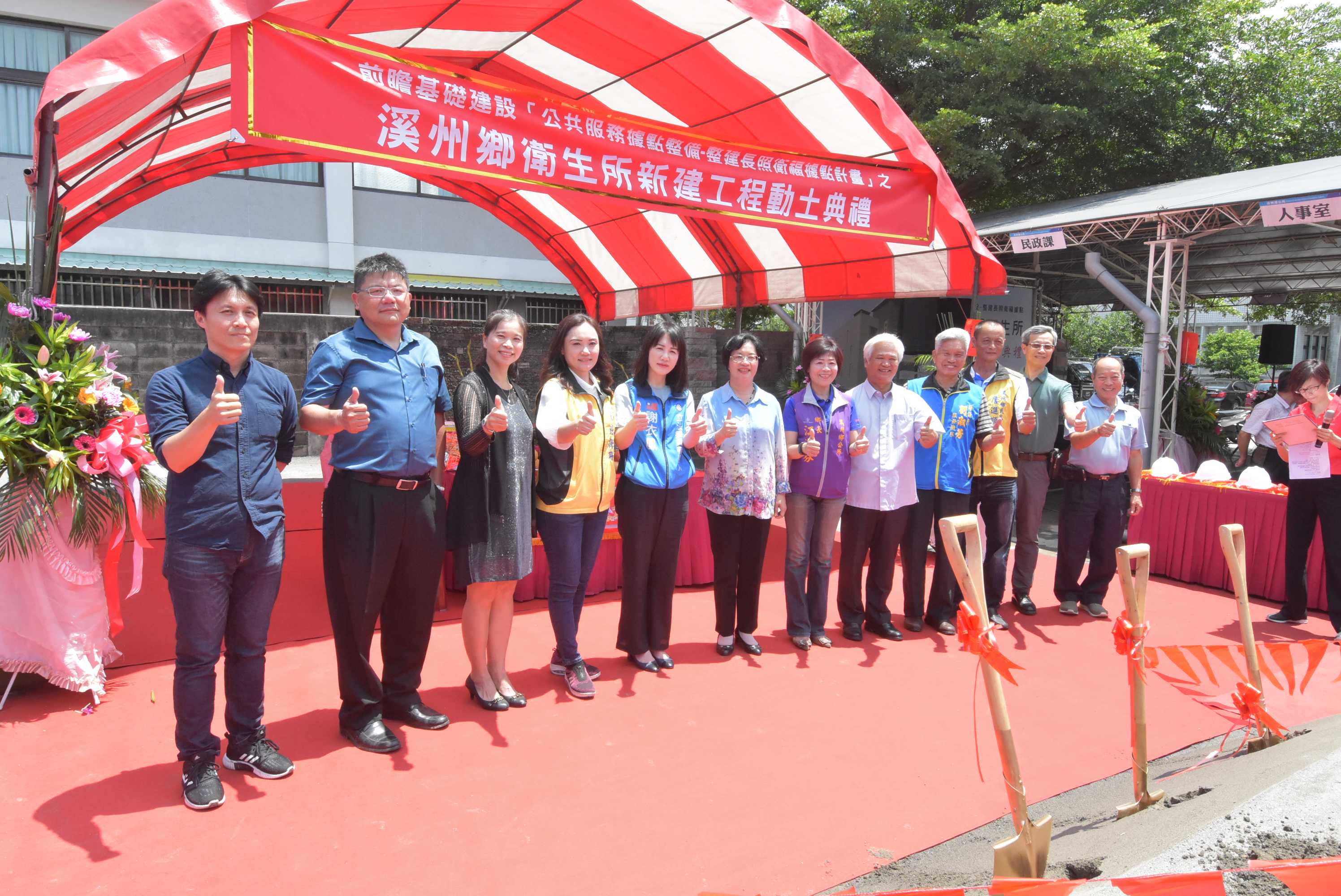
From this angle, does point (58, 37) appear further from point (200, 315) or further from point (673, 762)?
point (673, 762)

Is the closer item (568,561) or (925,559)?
(568,561)

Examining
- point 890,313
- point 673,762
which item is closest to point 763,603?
point 673,762

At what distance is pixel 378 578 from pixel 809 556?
7.37 ft

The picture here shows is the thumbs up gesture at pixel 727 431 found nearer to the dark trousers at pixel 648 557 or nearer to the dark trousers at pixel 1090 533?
the dark trousers at pixel 648 557

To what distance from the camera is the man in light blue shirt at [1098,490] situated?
4.85 metres

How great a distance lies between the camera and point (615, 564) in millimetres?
5250

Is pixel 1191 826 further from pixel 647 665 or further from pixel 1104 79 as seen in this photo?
pixel 1104 79

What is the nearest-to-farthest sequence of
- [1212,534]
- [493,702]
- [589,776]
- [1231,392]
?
[589,776]
[493,702]
[1212,534]
[1231,392]

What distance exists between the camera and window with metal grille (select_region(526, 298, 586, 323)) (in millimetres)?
16062

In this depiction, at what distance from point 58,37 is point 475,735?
13722 millimetres

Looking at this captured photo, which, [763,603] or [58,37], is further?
[58,37]

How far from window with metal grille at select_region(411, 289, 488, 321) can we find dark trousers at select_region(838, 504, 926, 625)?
10.8 meters

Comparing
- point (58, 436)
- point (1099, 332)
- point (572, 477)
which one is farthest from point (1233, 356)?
point (58, 436)

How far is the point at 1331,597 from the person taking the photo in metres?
4.73
